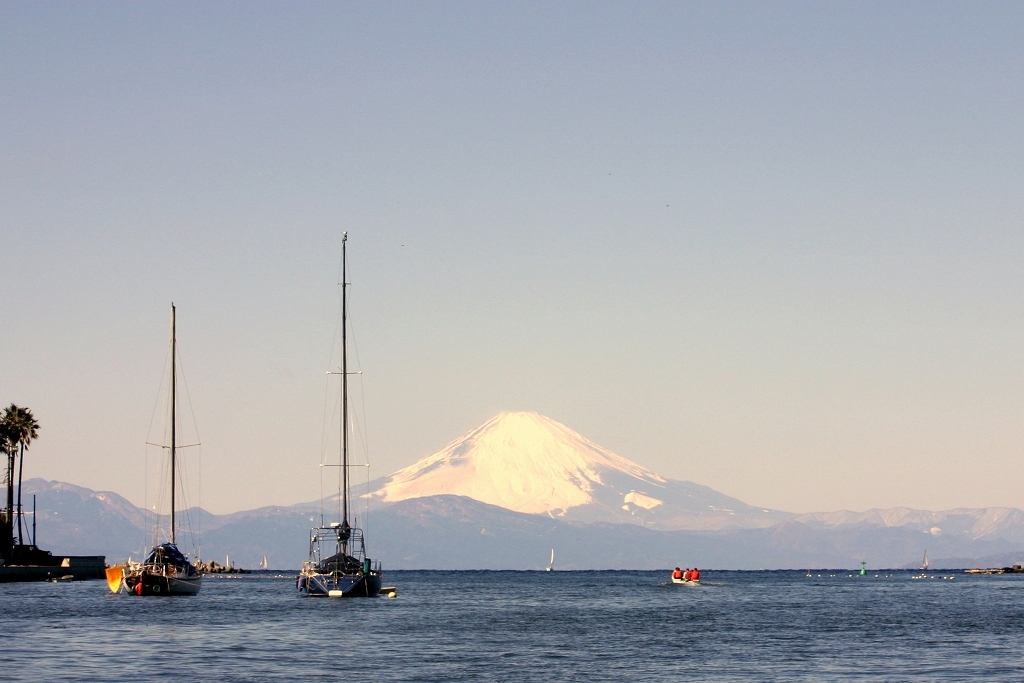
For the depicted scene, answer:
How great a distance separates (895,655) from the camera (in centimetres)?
6262

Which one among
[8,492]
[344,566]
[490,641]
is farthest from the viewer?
[8,492]

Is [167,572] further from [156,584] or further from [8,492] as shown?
[8,492]

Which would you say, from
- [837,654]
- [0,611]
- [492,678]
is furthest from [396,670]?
[0,611]

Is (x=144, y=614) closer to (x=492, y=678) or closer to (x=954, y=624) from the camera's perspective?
(x=492, y=678)

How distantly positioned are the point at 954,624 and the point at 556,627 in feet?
75.3

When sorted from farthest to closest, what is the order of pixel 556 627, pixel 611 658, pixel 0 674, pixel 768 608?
1. pixel 768 608
2. pixel 556 627
3. pixel 611 658
4. pixel 0 674

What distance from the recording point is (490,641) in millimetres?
69625

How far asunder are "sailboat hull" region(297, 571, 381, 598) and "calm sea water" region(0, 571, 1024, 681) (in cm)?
97

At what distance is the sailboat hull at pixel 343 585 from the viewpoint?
325 feet

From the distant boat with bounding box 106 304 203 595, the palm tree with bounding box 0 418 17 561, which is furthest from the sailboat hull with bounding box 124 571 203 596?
the palm tree with bounding box 0 418 17 561

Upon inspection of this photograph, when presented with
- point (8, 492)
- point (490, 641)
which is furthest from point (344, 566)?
point (8, 492)

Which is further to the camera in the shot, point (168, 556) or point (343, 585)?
point (168, 556)

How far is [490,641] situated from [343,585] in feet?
103

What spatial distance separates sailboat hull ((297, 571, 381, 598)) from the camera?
9906cm
